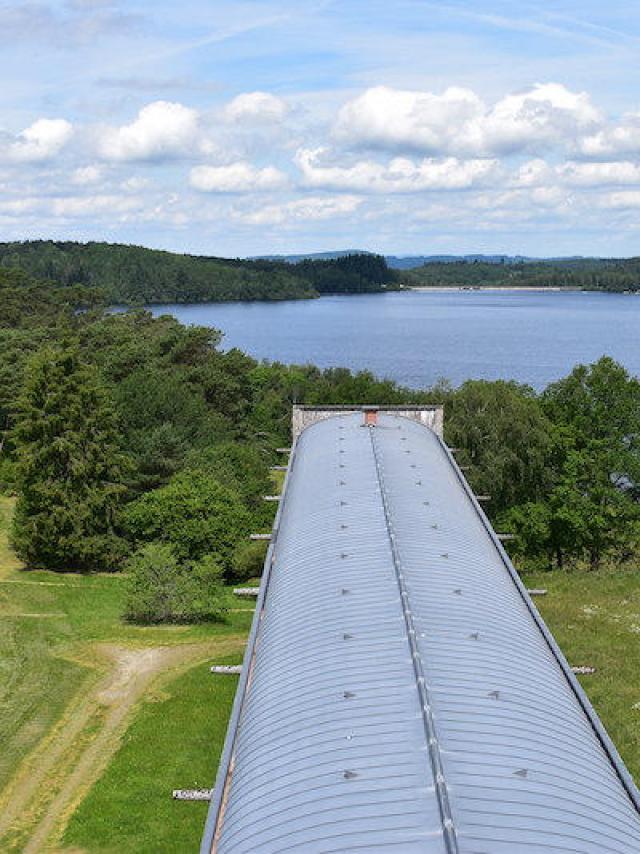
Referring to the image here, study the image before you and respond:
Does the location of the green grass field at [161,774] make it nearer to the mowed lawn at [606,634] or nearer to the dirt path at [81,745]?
the dirt path at [81,745]

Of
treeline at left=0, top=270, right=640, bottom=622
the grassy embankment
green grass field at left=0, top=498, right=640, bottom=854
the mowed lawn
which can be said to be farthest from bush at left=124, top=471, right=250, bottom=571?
the mowed lawn

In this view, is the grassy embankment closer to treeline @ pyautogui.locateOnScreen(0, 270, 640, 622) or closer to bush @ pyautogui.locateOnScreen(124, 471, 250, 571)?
bush @ pyautogui.locateOnScreen(124, 471, 250, 571)

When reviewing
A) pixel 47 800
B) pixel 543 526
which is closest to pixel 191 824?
pixel 47 800

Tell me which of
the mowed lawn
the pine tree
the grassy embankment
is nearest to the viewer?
the grassy embankment

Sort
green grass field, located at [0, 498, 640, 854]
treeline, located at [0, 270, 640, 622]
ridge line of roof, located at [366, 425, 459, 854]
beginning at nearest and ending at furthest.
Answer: ridge line of roof, located at [366, 425, 459, 854] < green grass field, located at [0, 498, 640, 854] < treeline, located at [0, 270, 640, 622]

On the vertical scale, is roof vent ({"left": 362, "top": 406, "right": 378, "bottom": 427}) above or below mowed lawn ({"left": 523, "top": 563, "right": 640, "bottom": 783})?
above

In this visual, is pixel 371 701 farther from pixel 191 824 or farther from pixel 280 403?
pixel 280 403

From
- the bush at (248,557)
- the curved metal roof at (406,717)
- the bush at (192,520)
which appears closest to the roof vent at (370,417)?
the curved metal roof at (406,717)
